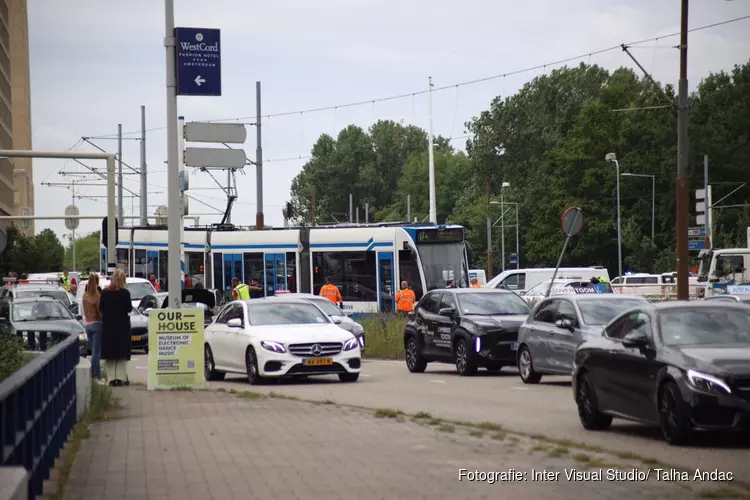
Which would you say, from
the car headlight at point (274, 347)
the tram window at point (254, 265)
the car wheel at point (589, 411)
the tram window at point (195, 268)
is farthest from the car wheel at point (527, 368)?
the tram window at point (195, 268)

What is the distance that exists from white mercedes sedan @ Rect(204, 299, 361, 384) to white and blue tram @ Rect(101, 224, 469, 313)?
1931 cm

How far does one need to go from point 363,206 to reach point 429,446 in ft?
431

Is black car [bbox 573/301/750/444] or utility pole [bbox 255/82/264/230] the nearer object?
black car [bbox 573/301/750/444]

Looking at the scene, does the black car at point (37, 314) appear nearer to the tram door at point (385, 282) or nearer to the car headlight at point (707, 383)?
the tram door at point (385, 282)

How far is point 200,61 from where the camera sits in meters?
22.9

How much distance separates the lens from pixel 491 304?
25.5m

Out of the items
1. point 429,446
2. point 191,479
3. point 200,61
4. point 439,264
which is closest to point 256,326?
point 200,61

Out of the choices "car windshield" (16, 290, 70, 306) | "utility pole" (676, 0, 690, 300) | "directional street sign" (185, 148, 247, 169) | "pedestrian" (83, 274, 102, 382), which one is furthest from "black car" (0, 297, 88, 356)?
"utility pole" (676, 0, 690, 300)

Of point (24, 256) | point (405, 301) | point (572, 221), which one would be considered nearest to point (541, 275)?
point (405, 301)

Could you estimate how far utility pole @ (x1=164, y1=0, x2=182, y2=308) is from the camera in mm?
22297

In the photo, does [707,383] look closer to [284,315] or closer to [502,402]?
[502,402]

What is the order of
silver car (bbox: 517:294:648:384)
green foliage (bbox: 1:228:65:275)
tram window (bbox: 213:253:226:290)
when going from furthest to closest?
green foliage (bbox: 1:228:65:275)
tram window (bbox: 213:253:226:290)
silver car (bbox: 517:294:648:384)

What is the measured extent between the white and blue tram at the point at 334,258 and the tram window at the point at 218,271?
0.12ft

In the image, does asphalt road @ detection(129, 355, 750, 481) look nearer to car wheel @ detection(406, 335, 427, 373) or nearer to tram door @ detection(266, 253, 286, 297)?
car wheel @ detection(406, 335, 427, 373)
